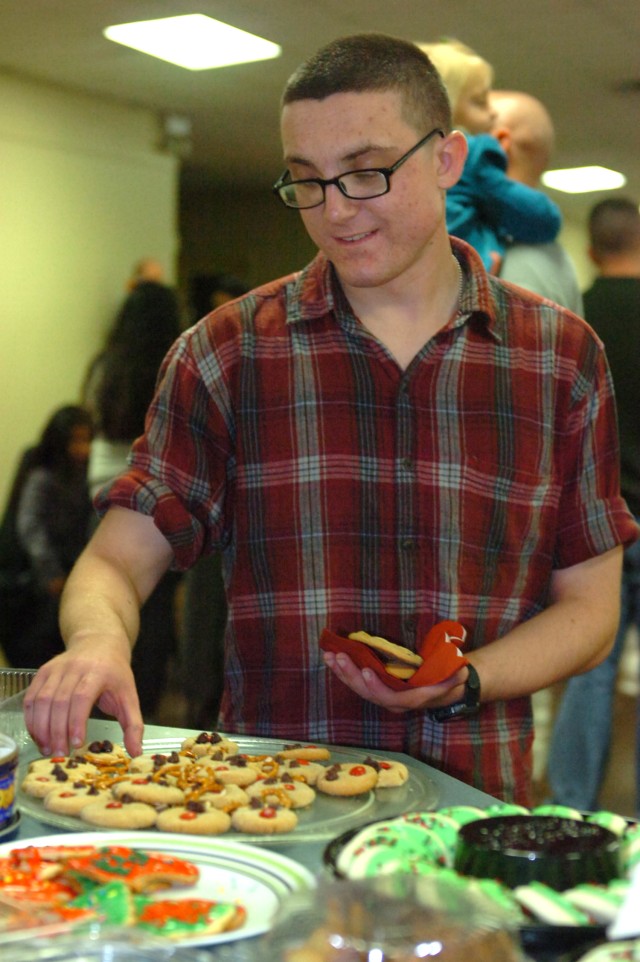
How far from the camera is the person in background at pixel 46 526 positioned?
12.7 feet

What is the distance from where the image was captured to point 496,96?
294cm

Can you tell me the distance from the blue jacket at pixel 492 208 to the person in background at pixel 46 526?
69.0 inches

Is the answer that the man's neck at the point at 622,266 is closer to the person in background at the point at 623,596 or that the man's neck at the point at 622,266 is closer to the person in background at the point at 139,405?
the person in background at the point at 623,596

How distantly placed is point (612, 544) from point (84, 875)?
979mm

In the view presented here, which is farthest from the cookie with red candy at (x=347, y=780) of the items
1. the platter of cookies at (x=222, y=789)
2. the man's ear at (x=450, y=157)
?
the man's ear at (x=450, y=157)

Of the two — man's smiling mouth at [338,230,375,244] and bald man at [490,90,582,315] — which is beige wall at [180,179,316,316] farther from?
man's smiling mouth at [338,230,375,244]

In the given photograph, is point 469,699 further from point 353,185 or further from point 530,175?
point 530,175

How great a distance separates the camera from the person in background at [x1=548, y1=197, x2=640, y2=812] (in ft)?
10.9

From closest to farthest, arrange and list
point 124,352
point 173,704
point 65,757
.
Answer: point 65,757, point 124,352, point 173,704

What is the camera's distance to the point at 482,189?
256 centimetres

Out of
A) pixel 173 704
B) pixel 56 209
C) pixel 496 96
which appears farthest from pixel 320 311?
pixel 56 209

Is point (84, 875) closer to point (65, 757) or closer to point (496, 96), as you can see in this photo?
point (65, 757)

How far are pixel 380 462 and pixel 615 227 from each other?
2164 mm

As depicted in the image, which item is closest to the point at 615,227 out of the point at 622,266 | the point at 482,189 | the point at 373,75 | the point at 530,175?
the point at 622,266
